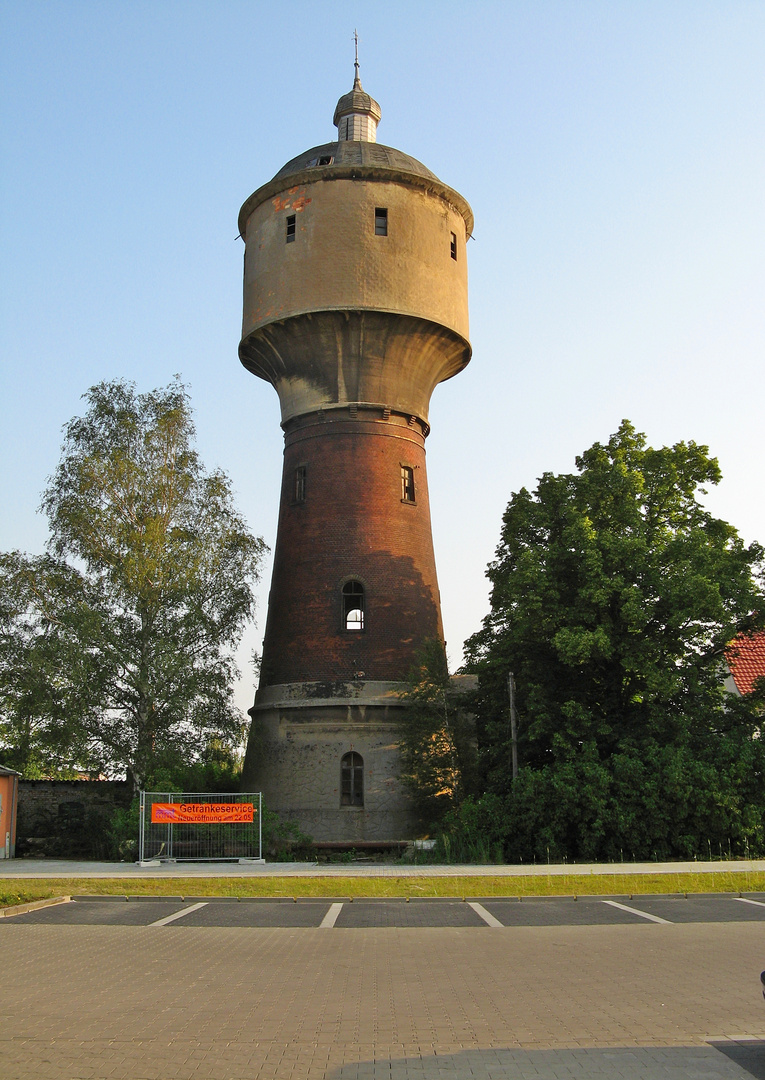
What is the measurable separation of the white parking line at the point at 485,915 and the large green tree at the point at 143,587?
1200 centimetres

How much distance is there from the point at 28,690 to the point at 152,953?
15.2 m

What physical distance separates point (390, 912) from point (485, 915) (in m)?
1.17

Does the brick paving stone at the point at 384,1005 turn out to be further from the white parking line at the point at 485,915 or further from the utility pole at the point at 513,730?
the utility pole at the point at 513,730

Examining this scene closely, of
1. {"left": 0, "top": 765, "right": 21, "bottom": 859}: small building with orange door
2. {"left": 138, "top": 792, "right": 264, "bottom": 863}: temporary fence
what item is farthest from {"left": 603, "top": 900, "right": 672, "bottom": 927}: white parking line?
{"left": 0, "top": 765, "right": 21, "bottom": 859}: small building with orange door

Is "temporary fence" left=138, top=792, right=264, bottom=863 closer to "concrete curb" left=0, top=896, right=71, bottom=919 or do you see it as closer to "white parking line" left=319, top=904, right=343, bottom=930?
"concrete curb" left=0, top=896, right=71, bottom=919

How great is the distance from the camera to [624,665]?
18672 mm

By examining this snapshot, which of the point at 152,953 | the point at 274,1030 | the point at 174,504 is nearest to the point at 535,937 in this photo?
the point at 152,953

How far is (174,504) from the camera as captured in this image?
25.8 m

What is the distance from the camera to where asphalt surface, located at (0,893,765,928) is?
10906 millimetres

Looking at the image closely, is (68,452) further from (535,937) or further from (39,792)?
(535,937)

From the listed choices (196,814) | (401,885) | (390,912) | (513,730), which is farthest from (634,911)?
(196,814)

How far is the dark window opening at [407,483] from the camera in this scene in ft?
79.0

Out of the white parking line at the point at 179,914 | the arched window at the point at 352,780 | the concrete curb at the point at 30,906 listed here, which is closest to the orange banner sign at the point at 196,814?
the arched window at the point at 352,780

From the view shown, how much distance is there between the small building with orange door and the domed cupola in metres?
18.3
